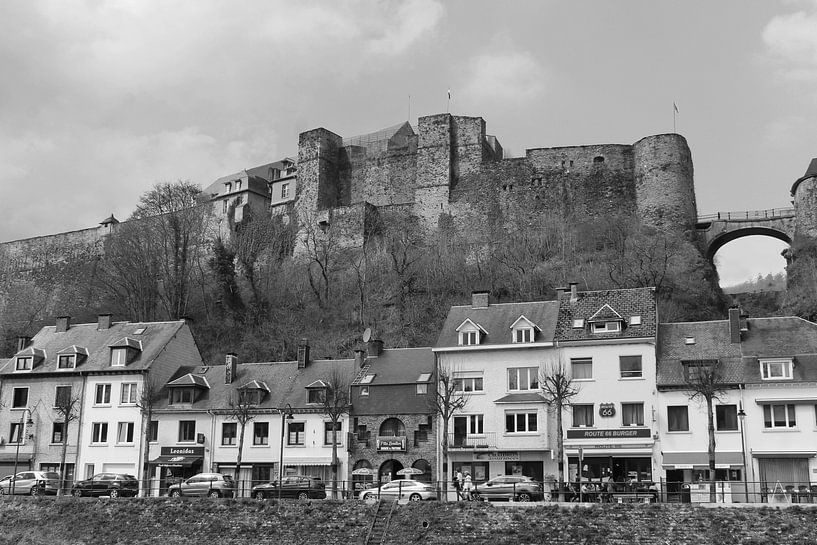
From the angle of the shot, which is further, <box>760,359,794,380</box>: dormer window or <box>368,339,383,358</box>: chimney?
<box>368,339,383,358</box>: chimney

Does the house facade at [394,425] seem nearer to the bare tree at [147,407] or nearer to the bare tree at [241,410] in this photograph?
the bare tree at [241,410]

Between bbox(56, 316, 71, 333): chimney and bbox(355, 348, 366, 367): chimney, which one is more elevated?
bbox(56, 316, 71, 333): chimney

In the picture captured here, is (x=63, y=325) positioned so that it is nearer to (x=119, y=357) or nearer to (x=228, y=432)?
(x=119, y=357)

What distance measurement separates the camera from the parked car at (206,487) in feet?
119

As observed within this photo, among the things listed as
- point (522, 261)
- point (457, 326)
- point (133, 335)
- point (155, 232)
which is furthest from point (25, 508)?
point (522, 261)

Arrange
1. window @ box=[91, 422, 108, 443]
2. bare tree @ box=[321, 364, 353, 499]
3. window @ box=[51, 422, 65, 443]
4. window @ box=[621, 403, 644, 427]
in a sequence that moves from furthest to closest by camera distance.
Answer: window @ box=[51, 422, 65, 443] → window @ box=[91, 422, 108, 443] → bare tree @ box=[321, 364, 353, 499] → window @ box=[621, 403, 644, 427]

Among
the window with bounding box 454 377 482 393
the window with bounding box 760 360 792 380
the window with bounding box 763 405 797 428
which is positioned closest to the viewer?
the window with bounding box 763 405 797 428

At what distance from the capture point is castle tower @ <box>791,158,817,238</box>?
61.4 m

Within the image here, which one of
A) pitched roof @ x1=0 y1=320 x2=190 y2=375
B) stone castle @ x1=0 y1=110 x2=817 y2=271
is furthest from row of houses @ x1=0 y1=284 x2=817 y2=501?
stone castle @ x1=0 y1=110 x2=817 y2=271

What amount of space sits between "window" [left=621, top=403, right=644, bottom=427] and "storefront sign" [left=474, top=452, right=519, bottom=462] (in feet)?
15.2

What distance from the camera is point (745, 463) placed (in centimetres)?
3681

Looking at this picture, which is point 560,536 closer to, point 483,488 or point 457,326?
point 483,488

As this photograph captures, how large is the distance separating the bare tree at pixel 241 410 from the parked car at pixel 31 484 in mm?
7246

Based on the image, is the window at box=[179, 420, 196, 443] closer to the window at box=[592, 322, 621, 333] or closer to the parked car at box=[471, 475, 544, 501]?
the parked car at box=[471, 475, 544, 501]
